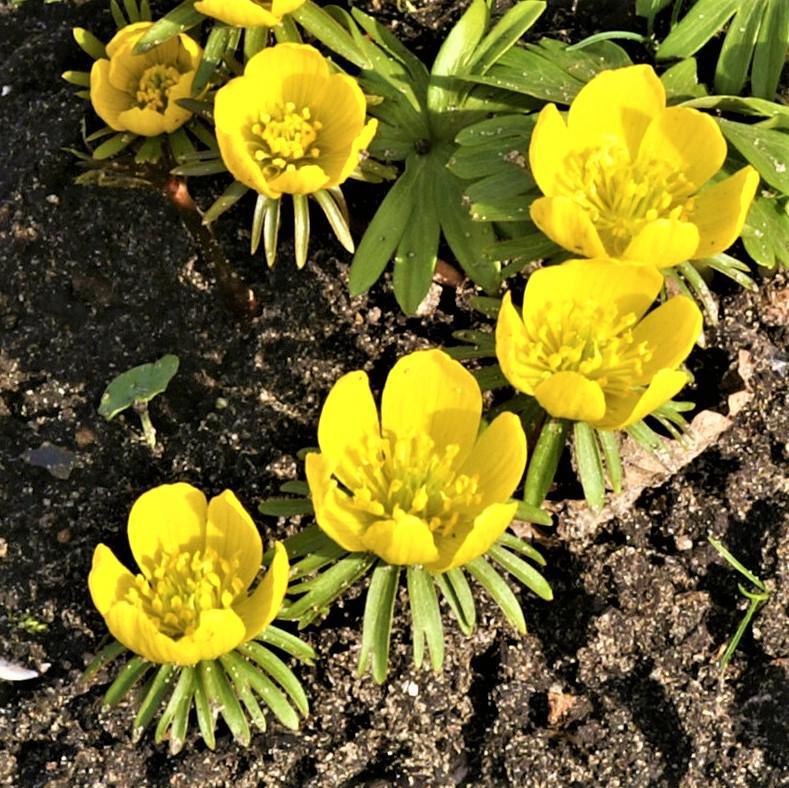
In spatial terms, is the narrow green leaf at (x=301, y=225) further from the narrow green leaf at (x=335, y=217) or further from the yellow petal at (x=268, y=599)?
the yellow petal at (x=268, y=599)

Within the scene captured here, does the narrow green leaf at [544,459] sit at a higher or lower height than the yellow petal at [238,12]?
lower

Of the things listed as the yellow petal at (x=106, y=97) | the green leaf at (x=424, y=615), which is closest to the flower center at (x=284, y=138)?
the yellow petal at (x=106, y=97)

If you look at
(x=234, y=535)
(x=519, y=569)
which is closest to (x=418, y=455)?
(x=519, y=569)

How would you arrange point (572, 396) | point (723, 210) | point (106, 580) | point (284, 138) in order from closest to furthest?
1. point (572, 396)
2. point (106, 580)
3. point (723, 210)
4. point (284, 138)

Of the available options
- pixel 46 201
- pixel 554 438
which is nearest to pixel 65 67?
pixel 46 201

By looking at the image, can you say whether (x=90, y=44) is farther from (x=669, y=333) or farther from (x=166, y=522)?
(x=669, y=333)
